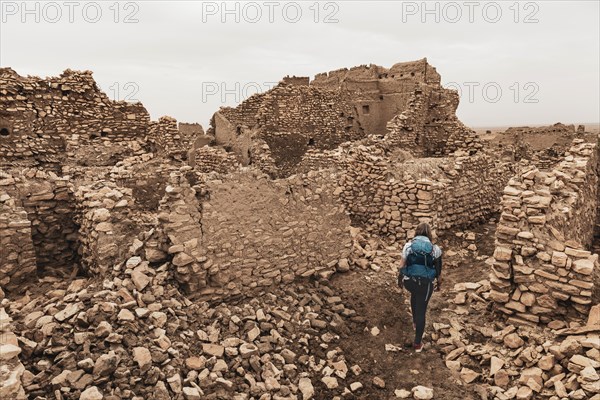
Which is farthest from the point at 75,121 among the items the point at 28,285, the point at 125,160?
the point at 28,285

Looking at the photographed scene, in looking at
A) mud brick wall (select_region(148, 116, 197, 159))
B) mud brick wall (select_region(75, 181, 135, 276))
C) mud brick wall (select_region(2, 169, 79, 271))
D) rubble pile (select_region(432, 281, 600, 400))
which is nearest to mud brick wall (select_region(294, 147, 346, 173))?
mud brick wall (select_region(148, 116, 197, 159))

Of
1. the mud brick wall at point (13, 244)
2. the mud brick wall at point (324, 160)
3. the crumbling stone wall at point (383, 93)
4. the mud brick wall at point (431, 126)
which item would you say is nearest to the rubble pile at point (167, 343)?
the mud brick wall at point (13, 244)

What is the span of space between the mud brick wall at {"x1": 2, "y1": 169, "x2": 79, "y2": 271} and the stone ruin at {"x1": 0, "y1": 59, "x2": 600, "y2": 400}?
0.07 ft

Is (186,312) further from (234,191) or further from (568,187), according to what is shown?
(568,187)

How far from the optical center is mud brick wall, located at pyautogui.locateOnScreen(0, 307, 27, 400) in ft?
9.22

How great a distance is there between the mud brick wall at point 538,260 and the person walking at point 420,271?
1061mm

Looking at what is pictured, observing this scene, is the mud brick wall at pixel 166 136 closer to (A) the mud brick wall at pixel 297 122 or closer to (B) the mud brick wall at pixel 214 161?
(B) the mud brick wall at pixel 214 161

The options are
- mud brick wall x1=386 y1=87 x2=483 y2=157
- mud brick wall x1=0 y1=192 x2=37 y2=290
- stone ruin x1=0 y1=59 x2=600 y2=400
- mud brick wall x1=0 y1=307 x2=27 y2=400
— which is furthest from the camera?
mud brick wall x1=386 y1=87 x2=483 y2=157

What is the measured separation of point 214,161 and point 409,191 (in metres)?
6.36

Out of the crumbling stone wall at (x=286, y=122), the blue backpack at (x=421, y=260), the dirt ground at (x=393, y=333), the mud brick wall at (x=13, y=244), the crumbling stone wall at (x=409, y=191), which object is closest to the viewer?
the dirt ground at (x=393, y=333)

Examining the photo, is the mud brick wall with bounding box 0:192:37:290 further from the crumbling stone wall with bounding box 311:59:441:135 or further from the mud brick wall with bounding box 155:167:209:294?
the crumbling stone wall with bounding box 311:59:441:135

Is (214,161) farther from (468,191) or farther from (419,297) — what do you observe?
(419,297)

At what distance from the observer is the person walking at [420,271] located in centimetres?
506

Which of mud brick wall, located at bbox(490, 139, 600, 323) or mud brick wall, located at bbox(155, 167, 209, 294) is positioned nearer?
mud brick wall, located at bbox(490, 139, 600, 323)
